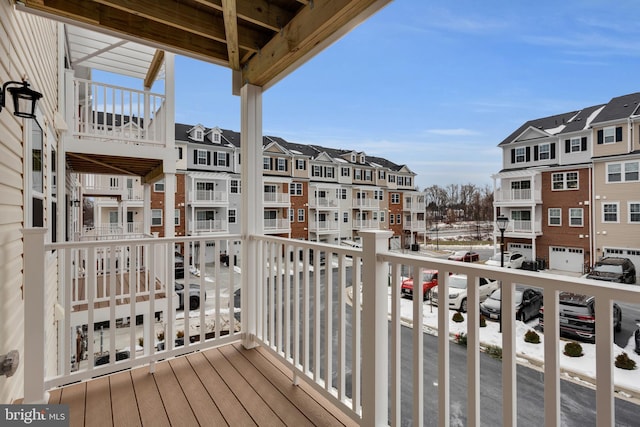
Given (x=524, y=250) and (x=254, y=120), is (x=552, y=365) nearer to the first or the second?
(x=524, y=250)

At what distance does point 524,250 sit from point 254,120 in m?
2.23

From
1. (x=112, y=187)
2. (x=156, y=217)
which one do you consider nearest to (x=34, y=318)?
(x=156, y=217)

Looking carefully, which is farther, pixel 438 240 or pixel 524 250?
pixel 438 240

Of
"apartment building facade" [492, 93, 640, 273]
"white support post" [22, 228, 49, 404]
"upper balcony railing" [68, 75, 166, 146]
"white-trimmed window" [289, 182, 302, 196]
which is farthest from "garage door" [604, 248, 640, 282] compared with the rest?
"upper balcony railing" [68, 75, 166, 146]

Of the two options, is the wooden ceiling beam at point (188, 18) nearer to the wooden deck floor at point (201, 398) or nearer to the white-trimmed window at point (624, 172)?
the white-trimmed window at point (624, 172)

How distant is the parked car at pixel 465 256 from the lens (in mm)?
1449

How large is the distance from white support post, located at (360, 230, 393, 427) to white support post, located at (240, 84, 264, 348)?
1393 millimetres

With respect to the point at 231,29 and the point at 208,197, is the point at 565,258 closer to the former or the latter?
the point at 231,29

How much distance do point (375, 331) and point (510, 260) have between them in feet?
2.26

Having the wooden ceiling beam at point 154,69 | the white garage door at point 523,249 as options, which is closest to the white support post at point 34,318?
the white garage door at point 523,249

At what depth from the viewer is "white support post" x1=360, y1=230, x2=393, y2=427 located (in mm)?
1589

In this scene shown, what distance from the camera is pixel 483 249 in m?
1.48

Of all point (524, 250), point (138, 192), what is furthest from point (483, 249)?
point (138, 192)

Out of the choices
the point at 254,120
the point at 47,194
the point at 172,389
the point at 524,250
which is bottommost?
the point at 172,389
